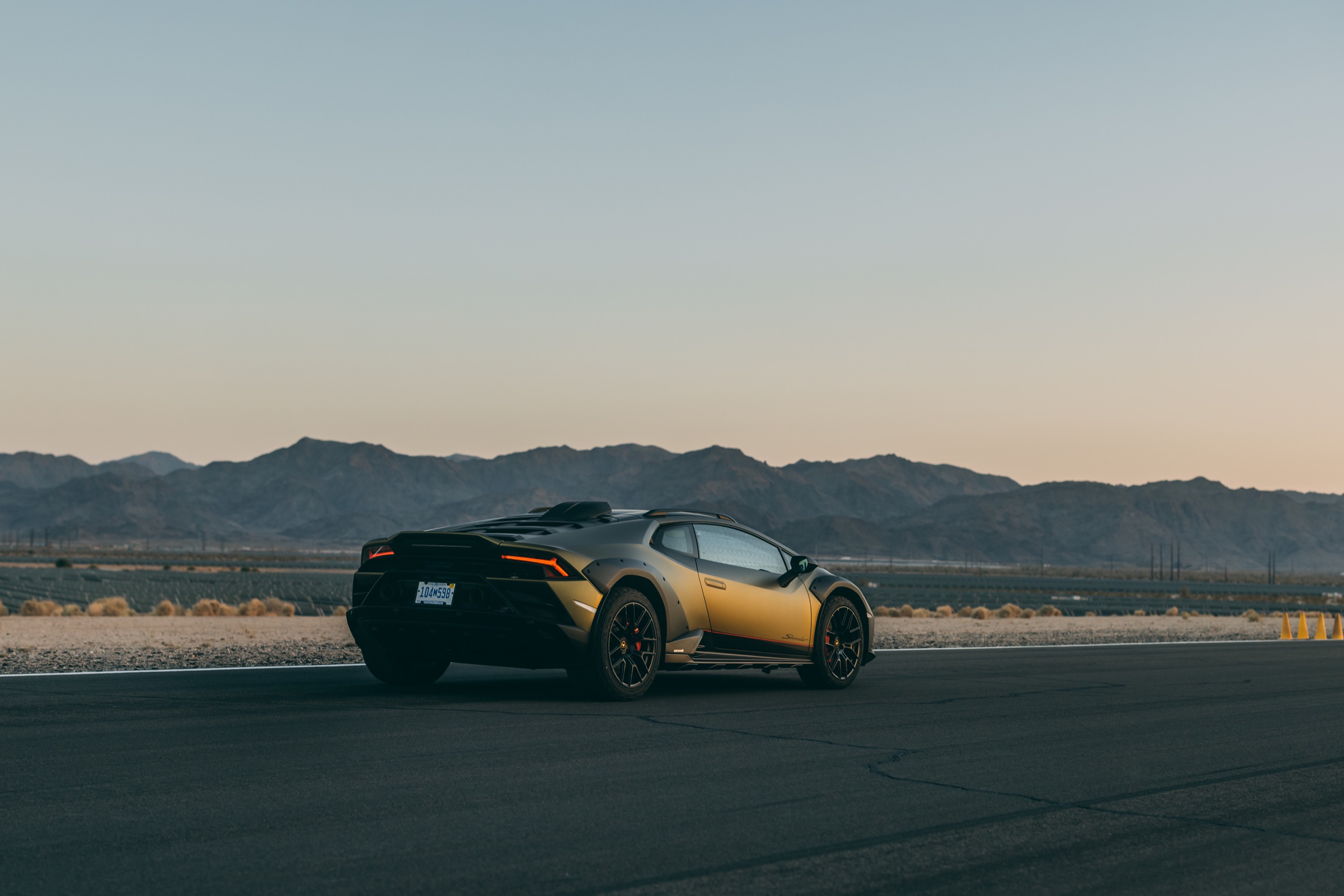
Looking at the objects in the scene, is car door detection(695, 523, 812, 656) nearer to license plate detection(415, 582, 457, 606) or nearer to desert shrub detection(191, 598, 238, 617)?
license plate detection(415, 582, 457, 606)

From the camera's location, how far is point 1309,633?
Result: 32.8 m

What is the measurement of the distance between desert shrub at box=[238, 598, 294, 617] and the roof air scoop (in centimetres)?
2428

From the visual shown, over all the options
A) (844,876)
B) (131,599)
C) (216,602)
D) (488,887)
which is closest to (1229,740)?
(844,876)

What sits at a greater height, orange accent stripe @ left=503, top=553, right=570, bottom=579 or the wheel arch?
orange accent stripe @ left=503, top=553, right=570, bottom=579

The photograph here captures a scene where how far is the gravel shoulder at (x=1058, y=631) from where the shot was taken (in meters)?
24.5

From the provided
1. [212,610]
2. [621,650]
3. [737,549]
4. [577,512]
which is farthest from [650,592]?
[212,610]

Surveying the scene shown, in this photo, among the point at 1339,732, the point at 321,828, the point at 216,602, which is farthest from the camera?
the point at 216,602

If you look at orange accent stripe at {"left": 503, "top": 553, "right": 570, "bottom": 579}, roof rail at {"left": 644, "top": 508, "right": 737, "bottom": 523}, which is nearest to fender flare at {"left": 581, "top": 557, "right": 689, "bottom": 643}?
orange accent stripe at {"left": 503, "top": 553, "right": 570, "bottom": 579}

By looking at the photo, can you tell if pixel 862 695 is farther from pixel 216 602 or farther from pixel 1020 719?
pixel 216 602

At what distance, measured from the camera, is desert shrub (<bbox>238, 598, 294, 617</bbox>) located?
35794 millimetres

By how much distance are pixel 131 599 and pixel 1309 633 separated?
128 feet

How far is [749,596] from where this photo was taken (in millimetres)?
12188

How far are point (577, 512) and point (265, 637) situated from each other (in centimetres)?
1232

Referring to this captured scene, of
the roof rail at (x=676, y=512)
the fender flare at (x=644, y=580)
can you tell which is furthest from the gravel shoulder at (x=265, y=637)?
the fender flare at (x=644, y=580)
